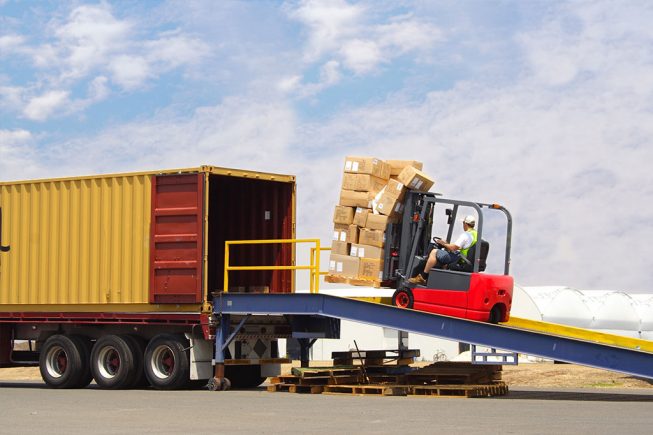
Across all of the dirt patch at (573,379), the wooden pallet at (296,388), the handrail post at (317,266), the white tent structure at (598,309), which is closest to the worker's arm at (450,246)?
the handrail post at (317,266)

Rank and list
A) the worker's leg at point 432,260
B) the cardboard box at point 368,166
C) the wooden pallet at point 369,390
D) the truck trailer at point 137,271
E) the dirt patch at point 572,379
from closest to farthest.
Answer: the worker's leg at point 432,260
the wooden pallet at point 369,390
the cardboard box at point 368,166
the truck trailer at point 137,271
the dirt patch at point 572,379

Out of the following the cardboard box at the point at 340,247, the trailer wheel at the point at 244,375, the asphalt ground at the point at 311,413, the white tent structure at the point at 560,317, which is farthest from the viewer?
the white tent structure at the point at 560,317

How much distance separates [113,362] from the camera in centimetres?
2069

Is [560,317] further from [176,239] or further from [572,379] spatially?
[176,239]

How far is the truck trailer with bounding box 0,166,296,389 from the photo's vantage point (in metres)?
20.0

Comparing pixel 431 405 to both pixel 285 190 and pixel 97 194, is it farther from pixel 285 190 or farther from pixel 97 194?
pixel 97 194

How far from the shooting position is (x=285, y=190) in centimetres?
2153

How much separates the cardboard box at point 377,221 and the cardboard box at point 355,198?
25 centimetres

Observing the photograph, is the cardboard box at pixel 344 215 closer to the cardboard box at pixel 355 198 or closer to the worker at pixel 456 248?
the cardboard box at pixel 355 198

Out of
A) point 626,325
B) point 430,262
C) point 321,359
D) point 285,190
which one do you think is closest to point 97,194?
point 285,190

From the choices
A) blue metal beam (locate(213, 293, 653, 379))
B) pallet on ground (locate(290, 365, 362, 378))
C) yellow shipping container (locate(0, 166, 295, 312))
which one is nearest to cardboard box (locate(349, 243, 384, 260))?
blue metal beam (locate(213, 293, 653, 379))

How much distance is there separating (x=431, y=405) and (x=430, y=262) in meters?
2.94

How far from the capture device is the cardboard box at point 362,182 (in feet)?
61.2

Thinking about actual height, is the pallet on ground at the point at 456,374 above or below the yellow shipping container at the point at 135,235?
below
